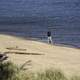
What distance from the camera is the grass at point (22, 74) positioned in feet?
35.3

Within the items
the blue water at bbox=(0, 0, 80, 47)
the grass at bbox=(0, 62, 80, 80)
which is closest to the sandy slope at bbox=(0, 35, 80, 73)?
the grass at bbox=(0, 62, 80, 80)

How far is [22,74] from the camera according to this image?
11.0 m

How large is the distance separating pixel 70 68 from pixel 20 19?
2327cm

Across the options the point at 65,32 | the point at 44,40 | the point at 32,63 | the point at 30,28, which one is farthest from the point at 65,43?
the point at 32,63

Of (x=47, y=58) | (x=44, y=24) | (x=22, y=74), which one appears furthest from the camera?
(x=44, y=24)

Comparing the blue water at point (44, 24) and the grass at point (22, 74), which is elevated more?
the blue water at point (44, 24)

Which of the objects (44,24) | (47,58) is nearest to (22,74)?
(47,58)

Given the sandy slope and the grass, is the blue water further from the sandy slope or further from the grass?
the grass

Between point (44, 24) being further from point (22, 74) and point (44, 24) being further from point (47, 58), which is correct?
point (22, 74)

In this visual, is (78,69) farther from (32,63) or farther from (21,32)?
(21,32)

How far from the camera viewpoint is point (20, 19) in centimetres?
3784

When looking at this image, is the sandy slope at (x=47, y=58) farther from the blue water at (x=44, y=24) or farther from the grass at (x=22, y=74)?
the blue water at (x=44, y=24)

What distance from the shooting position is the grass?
10766mm

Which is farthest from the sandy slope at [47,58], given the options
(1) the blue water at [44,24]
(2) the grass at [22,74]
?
(1) the blue water at [44,24]
